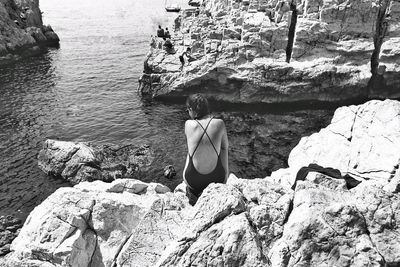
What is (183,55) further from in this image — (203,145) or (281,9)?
(203,145)

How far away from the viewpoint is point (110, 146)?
27.3 metres

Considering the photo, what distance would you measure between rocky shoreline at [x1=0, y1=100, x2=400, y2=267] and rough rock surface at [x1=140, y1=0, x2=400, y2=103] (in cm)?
2338

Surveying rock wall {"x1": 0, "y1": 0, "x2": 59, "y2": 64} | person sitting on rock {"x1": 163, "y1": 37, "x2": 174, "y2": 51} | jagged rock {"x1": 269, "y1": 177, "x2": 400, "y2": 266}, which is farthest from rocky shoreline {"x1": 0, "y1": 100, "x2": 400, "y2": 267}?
rock wall {"x1": 0, "y1": 0, "x2": 59, "y2": 64}

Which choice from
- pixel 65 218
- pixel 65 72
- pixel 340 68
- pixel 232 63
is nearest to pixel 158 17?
pixel 65 72

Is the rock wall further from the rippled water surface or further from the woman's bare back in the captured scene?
the woman's bare back

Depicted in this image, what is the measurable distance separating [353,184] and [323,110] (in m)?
23.7

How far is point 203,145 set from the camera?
8547 mm

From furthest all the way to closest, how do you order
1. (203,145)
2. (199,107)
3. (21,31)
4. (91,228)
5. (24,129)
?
(21,31) → (24,129) → (91,228) → (203,145) → (199,107)

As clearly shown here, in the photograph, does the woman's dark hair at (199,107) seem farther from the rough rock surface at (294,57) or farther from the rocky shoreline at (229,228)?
the rough rock surface at (294,57)

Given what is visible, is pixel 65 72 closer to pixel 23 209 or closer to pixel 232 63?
pixel 232 63

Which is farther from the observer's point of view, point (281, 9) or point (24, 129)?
point (281, 9)

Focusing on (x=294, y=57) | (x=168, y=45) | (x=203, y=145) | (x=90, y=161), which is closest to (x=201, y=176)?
(x=203, y=145)

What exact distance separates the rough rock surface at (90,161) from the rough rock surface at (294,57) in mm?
11924

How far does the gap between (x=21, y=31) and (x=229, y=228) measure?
6576 cm
